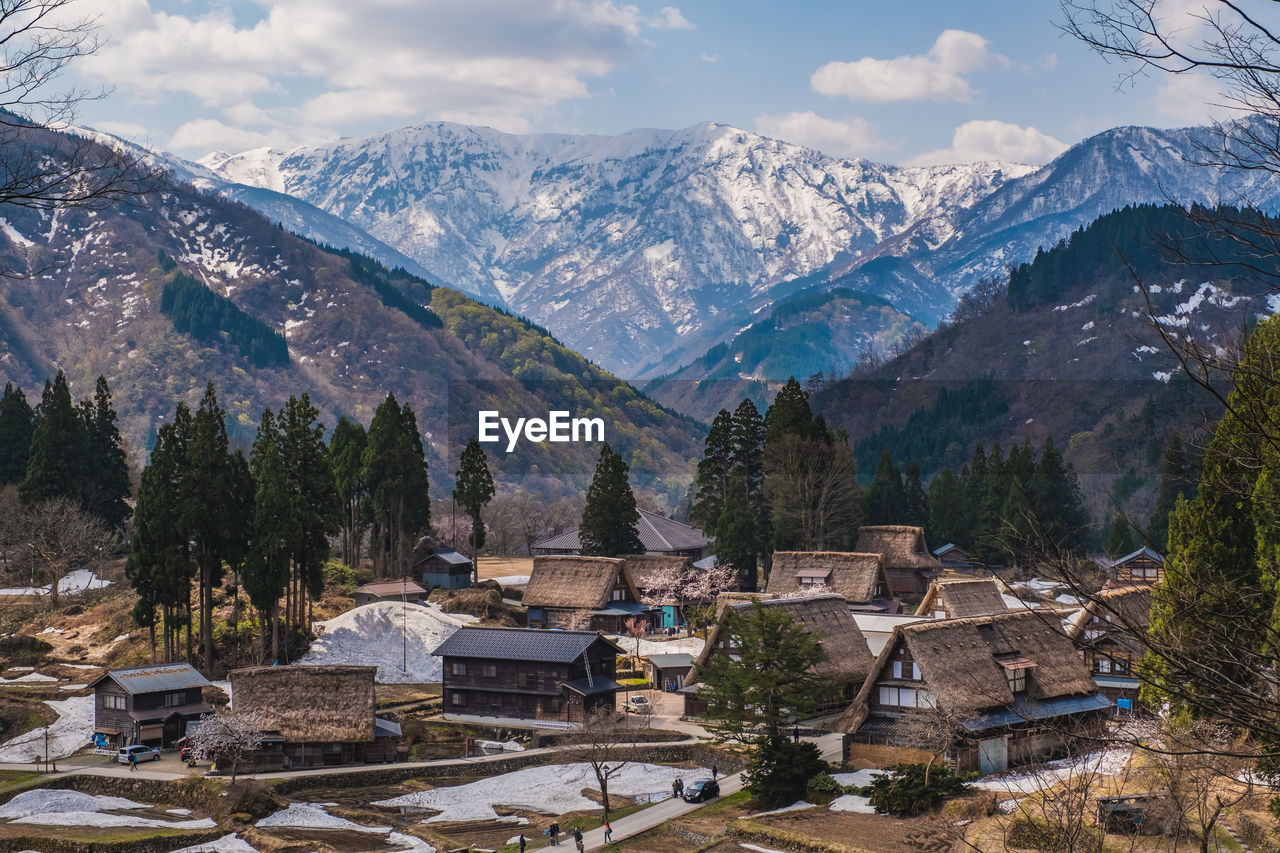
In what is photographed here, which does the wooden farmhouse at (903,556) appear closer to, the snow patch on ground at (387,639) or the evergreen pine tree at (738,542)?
the evergreen pine tree at (738,542)

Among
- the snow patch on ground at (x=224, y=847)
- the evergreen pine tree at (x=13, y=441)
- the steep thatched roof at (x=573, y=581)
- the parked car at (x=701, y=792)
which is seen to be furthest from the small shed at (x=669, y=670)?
the evergreen pine tree at (x=13, y=441)

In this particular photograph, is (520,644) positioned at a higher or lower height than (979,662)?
lower

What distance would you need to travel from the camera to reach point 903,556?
7956 centimetres

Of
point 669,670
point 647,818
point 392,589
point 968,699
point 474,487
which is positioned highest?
point 474,487

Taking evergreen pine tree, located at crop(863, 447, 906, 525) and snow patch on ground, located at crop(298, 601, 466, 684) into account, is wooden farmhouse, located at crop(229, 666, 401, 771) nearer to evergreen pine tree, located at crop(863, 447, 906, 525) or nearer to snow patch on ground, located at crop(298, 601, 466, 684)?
snow patch on ground, located at crop(298, 601, 466, 684)

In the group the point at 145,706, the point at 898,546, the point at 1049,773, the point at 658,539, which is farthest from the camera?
the point at 658,539

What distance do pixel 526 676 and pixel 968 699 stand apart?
801 inches

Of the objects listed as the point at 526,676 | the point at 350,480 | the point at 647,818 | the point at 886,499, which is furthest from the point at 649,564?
the point at 647,818

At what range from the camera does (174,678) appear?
50.0 meters

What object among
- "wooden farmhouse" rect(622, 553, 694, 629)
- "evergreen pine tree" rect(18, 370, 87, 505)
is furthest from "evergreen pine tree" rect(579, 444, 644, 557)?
"evergreen pine tree" rect(18, 370, 87, 505)

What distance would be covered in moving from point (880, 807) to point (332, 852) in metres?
16.5

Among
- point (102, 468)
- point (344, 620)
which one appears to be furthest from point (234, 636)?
point (102, 468)

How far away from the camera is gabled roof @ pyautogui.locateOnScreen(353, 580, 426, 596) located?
71812mm

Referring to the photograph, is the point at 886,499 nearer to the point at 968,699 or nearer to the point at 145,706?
the point at 968,699
